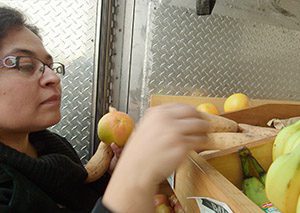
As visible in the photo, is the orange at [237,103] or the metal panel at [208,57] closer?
the orange at [237,103]

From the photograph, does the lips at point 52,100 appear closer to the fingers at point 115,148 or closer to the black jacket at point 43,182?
the black jacket at point 43,182

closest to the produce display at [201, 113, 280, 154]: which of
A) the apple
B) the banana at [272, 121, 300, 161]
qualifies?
the banana at [272, 121, 300, 161]

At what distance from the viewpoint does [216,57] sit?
1.65m

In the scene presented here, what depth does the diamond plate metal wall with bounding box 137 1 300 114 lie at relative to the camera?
153cm

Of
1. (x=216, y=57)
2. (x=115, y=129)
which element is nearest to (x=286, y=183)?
(x=115, y=129)

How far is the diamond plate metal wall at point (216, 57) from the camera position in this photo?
5.01ft

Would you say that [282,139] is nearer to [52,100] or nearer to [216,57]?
[52,100]

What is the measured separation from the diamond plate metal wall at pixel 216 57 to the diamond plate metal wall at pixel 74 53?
27 cm

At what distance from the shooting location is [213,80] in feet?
5.41

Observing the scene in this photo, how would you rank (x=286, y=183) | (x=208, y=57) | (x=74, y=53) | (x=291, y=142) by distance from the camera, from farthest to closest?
1. (x=208, y=57)
2. (x=74, y=53)
3. (x=291, y=142)
4. (x=286, y=183)

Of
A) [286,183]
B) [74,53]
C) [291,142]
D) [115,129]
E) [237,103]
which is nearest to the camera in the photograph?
[286,183]

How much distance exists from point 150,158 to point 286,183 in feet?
0.57

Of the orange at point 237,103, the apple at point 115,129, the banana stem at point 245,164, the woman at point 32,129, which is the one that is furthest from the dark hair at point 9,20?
the orange at point 237,103

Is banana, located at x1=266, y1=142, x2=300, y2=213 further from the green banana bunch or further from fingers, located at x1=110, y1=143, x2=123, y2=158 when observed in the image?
fingers, located at x1=110, y1=143, x2=123, y2=158
